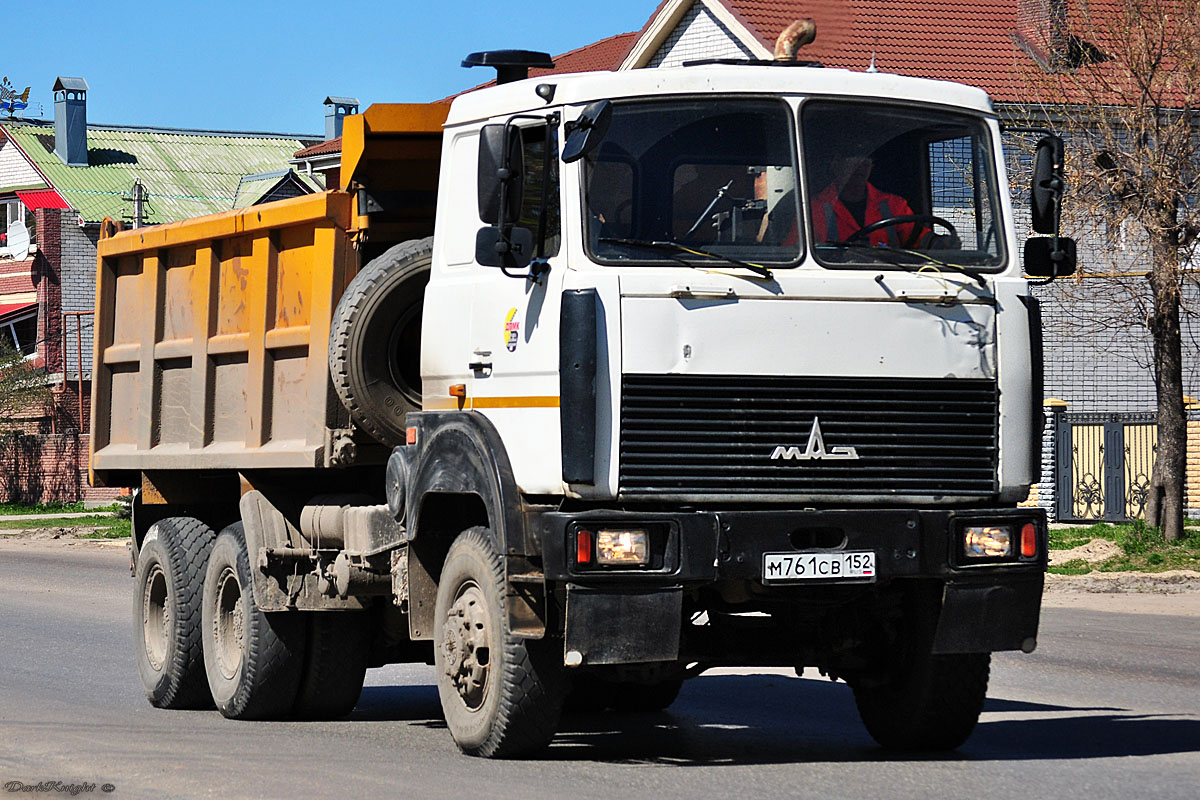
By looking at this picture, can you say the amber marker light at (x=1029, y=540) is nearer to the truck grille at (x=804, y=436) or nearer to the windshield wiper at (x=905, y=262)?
the truck grille at (x=804, y=436)

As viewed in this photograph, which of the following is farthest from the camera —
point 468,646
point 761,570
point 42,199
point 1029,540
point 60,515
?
point 42,199

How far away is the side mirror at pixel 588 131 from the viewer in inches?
292

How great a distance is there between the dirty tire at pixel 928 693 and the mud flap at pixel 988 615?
0.33 metres

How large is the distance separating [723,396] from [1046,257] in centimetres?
169

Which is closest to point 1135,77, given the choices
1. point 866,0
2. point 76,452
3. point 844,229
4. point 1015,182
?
point 1015,182

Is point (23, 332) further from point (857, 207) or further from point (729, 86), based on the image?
point (857, 207)

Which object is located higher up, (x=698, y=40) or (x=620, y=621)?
(x=698, y=40)

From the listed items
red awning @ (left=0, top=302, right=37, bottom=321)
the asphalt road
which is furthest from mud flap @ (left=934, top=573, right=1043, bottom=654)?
red awning @ (left=0, top=302, right=37, bottom=321)

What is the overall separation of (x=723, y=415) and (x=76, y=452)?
4151 centimetres

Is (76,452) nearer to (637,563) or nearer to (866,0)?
(866,0)

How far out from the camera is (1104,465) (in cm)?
2847

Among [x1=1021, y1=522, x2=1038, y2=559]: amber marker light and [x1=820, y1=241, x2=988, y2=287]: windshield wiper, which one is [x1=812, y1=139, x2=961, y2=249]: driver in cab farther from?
[x1=1021, y1=522, x2=1038, y2=559]: amber marker light

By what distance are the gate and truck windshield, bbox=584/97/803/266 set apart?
68.6 ft

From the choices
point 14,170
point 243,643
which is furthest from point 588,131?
point 14,170
